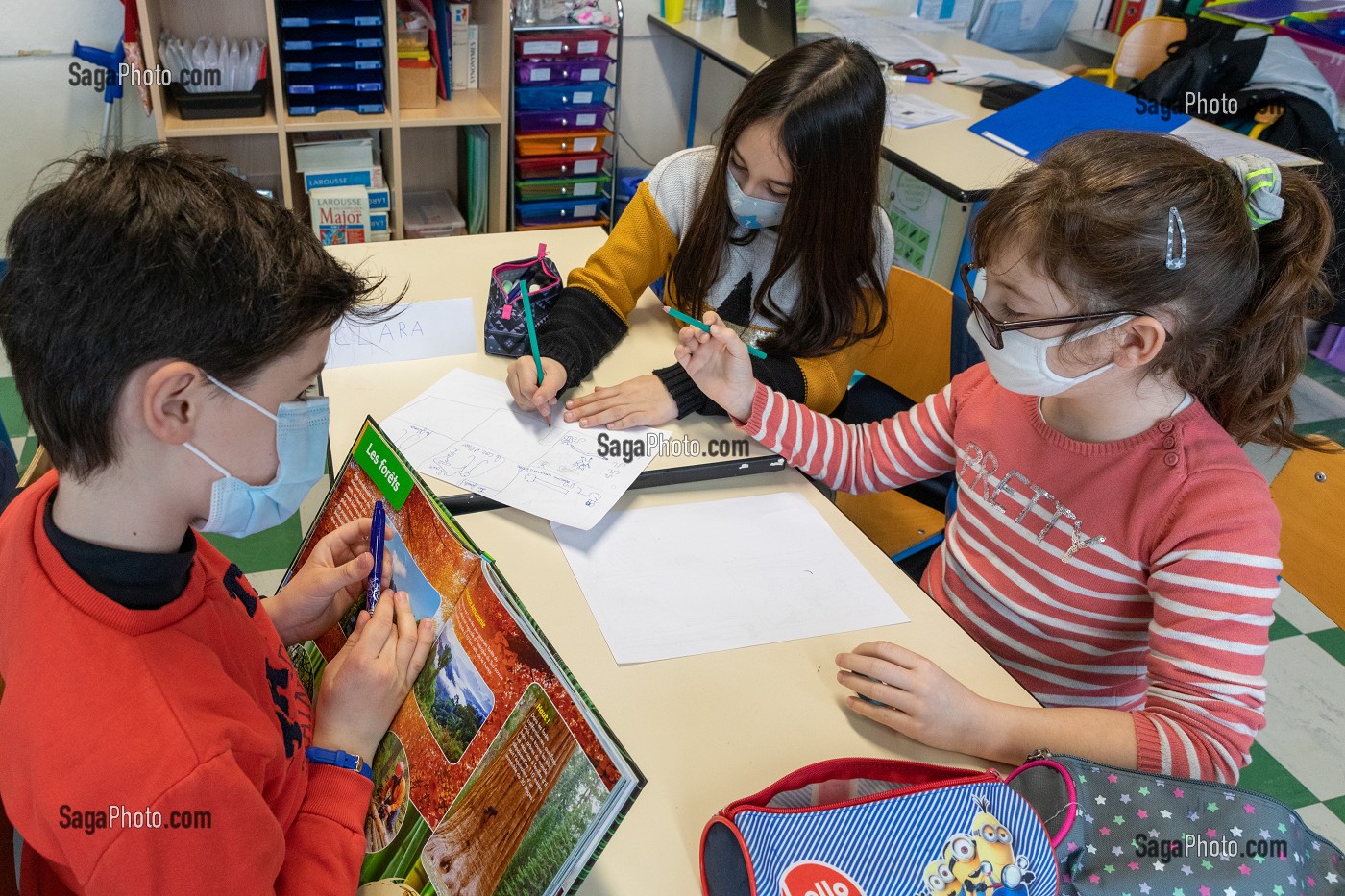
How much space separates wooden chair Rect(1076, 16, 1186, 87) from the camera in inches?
127

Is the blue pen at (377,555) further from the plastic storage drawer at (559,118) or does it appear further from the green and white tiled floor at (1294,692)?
the plastic storage drawer at (559,118)

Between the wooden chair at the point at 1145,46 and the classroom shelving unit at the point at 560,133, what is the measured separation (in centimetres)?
176

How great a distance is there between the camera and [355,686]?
792mm

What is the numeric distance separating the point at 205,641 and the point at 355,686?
0.13m

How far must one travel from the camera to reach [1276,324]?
39.3 inches

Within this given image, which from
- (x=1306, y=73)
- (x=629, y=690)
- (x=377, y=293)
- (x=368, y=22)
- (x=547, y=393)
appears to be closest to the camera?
(x=629, y=690)

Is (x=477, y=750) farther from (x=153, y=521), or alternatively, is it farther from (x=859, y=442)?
(x=859, y=442)

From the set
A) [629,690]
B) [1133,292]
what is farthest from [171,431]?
[1133,292]

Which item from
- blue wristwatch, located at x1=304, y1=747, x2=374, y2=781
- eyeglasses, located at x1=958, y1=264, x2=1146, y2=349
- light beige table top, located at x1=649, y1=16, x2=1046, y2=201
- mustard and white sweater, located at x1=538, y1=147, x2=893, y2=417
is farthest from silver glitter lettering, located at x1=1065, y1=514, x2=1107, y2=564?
light beige table top, located at x1=649, y1=16, x2=1046, y2=201

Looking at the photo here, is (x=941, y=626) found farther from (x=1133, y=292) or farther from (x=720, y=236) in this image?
(x=720, y=236)

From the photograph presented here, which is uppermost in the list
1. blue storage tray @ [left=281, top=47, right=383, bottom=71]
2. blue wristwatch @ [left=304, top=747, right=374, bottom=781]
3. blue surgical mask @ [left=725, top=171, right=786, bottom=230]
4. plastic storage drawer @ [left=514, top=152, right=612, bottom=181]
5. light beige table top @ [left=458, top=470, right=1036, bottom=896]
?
blue surgical mask @ [left=725, top=171, right=786, bottom=230]

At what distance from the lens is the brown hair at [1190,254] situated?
37.4 inches

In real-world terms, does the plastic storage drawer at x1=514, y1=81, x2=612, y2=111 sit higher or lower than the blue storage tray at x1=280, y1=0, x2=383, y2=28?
lower

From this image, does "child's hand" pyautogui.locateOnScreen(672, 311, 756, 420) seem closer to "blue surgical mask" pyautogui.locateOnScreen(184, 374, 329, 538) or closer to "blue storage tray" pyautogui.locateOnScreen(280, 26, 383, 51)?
"blue surgical mask" pyautogui.locateOnScreen(184, 374, 329, 538)
